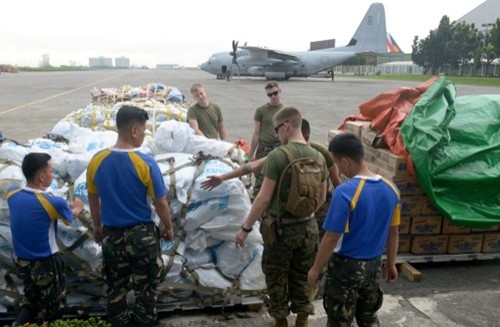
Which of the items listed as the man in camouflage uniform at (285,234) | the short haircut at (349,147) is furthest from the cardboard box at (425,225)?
the short haircut at (349,147)

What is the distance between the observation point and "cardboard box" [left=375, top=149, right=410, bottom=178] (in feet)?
15.6

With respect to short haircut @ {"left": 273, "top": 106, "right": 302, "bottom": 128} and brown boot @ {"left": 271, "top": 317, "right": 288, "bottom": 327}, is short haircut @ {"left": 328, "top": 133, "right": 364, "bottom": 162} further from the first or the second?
brown boot @ {"left": 271, "top": 317, "right": 288, "bottom": 327}

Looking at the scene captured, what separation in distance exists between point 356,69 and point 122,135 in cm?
10323

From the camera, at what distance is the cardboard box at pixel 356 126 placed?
5.54 m

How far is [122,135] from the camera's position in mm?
3111

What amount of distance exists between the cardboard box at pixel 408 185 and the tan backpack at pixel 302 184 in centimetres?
185

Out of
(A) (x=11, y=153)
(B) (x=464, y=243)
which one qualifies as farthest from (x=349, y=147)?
(A) (x=11, y=153)

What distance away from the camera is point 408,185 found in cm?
483

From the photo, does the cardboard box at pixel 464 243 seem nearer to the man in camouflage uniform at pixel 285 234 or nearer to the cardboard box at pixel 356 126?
the cardboard box at pixel 356 126

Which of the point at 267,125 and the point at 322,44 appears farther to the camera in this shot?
the point at 322,44

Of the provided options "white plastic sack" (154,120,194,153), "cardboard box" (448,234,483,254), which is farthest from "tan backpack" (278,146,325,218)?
"cardboard box" (448,234,483,254)

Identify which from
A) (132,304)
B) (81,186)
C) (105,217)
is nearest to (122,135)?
(105,217)

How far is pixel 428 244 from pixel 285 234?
2458mm

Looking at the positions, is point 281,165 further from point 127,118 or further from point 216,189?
point 127,118
